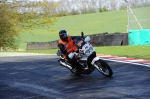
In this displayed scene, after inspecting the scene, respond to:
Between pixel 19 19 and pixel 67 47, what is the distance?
17843mm

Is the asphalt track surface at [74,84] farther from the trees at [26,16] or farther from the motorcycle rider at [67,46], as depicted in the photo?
the trees at [26,16]

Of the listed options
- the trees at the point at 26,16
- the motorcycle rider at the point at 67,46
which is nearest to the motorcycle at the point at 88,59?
the motorcycle rider at the point at 67,46

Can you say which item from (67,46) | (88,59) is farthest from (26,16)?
(88,59)

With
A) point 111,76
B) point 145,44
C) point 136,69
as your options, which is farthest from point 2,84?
point 145,44

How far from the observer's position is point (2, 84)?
472 inches

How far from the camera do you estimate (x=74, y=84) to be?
1130cm

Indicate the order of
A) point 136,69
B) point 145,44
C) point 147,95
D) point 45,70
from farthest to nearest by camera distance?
point 145,44
point 45,70
point 136,69
point 147,95

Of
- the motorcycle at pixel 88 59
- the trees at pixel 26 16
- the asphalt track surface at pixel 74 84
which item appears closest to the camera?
the asphalt track surface at pixel 74 84

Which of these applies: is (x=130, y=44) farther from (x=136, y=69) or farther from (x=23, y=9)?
(x=136, y=69)

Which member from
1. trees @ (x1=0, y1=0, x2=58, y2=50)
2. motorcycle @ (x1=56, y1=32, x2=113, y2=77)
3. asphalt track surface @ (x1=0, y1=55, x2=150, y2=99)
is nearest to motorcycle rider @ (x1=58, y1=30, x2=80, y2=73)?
motorcycle @ (x1=56, y1=32, x2=113, y2=77)

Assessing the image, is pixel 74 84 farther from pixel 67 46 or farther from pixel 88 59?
pixel 67 46

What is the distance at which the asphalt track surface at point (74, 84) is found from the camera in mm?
9344

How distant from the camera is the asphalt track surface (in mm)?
9344

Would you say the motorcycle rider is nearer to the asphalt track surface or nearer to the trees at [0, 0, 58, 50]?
the asphalt track surface
